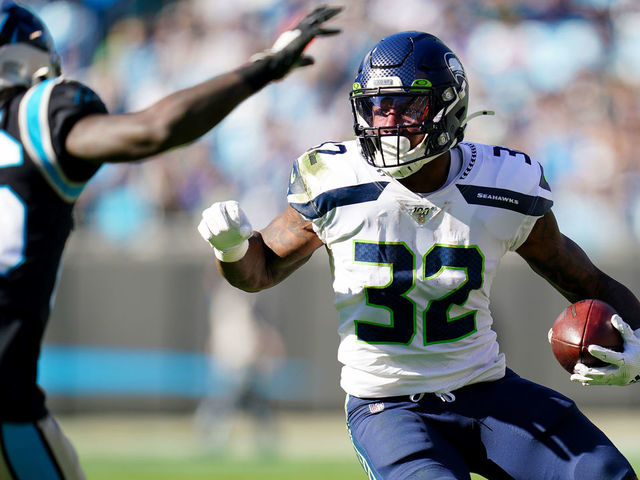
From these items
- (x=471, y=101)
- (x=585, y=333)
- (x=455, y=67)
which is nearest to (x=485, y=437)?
(x=585, y=333)

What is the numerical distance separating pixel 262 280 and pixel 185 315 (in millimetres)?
6425

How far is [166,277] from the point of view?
10.1 m

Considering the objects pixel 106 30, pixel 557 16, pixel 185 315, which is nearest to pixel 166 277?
pixel 185 315

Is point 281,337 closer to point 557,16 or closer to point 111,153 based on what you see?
point 557,16

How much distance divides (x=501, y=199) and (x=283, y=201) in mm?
6139

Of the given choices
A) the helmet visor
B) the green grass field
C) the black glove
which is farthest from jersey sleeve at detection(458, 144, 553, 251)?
the green grass field

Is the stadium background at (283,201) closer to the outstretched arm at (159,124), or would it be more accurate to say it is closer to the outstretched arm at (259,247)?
the outstretched arm at (259,247)

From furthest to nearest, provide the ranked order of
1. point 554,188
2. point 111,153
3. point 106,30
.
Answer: point 106,30 → point 554,188 → point 111,153

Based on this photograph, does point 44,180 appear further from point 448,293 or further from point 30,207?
point 448,293

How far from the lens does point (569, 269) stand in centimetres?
369

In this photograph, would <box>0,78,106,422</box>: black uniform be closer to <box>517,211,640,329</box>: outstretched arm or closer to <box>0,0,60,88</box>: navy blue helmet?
<box>0,0,60,88</box>: navy blue helmet

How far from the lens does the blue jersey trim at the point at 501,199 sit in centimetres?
353

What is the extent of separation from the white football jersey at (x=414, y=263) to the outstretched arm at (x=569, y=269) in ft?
0.26

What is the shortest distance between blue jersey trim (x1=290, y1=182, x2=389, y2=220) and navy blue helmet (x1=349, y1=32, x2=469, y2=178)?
0.08 meters
